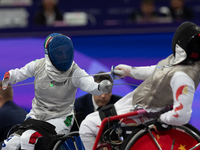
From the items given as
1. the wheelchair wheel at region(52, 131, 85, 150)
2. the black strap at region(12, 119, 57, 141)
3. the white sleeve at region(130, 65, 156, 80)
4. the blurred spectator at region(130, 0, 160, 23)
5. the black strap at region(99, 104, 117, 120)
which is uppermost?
the white sleeve at region(130, 65, 156, 80)

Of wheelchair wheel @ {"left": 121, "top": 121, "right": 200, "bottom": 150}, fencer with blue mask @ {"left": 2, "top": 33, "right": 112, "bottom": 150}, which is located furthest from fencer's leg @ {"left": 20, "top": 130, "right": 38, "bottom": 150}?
wheelchair wheel @ {"left": 121, "top": 121, "right": 200, "bottom": 150}

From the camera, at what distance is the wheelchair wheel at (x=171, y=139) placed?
2735 millimetres

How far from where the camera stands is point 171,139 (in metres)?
2.77

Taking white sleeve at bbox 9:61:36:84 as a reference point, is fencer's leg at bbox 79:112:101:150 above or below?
below

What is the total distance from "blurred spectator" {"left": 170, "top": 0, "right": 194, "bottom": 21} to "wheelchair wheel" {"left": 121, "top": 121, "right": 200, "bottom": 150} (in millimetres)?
4920

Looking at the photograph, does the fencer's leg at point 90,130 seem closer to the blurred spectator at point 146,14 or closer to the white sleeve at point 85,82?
the white sleeve at point 85,82

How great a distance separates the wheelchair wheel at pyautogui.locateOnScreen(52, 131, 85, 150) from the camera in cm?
300

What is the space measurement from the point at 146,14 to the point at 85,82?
15.1 feet

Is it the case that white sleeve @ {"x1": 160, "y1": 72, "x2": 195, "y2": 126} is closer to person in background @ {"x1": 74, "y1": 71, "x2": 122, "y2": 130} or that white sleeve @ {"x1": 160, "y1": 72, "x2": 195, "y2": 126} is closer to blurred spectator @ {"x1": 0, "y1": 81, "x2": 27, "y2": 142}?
person in background @ {"x1": 74, "y1": 71, "x2": 122, "y2": 130}

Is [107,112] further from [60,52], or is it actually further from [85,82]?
[60,52]

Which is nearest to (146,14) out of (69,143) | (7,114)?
(7,114)

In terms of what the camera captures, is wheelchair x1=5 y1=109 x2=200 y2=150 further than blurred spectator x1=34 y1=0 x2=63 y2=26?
No

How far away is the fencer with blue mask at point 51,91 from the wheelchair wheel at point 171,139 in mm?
560

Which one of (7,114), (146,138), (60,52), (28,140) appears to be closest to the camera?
(146,138)
